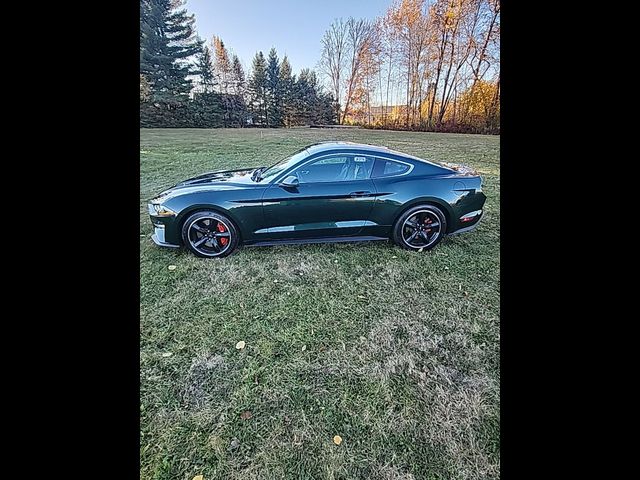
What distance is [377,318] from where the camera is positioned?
7.99ft

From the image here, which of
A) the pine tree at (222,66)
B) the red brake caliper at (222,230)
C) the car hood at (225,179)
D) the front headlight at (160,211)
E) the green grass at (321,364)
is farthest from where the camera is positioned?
the pine tree at (222,66)

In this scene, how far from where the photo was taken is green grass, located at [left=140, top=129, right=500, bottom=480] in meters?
1.49

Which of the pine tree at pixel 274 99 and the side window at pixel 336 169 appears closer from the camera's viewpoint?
the side window at pixel 336 169

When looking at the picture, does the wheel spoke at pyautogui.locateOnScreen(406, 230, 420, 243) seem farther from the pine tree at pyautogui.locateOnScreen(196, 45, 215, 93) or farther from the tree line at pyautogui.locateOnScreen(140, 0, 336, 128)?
the pine tree at pyautogui.locateOnScreen(196, 45, 215, 93)

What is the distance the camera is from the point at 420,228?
3.45 m

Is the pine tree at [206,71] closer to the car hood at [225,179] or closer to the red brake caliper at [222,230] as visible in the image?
the car hood at [225,179]

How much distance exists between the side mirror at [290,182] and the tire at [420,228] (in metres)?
1.20

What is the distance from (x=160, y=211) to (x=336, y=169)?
1904 millimetres

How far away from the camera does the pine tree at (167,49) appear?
2150 cm

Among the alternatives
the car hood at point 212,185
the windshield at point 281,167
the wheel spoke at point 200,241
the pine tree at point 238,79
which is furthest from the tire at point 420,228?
the pine tree at point 238,79

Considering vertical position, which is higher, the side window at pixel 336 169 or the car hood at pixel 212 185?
the side window at pixel 336 169

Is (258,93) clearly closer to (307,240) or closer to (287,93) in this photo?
(287,93)

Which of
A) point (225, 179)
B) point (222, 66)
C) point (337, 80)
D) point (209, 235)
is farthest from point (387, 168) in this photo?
point (222, 66)
